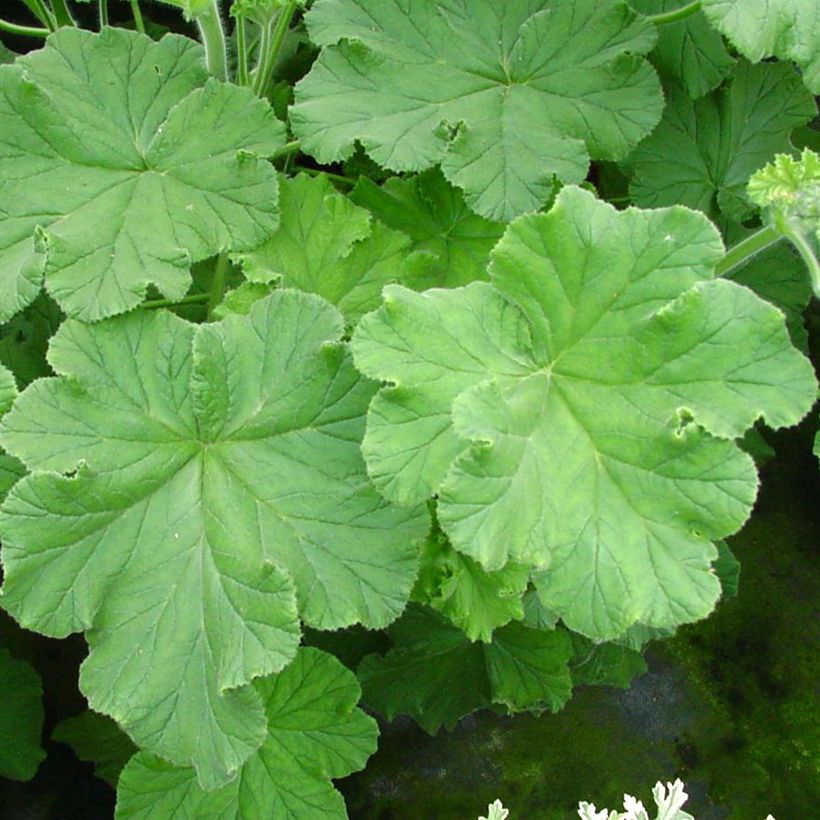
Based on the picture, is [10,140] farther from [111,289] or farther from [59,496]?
[59,496]

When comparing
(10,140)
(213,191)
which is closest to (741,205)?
(213,191)

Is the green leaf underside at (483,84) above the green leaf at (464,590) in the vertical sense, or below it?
above

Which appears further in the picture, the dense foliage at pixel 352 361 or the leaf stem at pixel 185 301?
the leaf stem at pixel 185 301

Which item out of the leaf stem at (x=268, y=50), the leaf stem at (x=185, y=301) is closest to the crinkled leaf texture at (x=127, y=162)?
the leaf stem at (x=185, y=301)

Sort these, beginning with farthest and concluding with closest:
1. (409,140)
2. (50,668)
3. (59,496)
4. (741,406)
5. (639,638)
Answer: (50,668) < (639,638) < (409,140) < (59,496) < (741,406)

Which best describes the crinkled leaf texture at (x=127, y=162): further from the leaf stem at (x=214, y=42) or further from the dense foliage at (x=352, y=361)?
the leaf stem at (x=214, y=42)

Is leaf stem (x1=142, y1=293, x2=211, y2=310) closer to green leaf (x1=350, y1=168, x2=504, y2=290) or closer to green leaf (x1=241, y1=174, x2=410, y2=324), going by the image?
green leaf (x1=241, y1=174, x2=410, y2=324)

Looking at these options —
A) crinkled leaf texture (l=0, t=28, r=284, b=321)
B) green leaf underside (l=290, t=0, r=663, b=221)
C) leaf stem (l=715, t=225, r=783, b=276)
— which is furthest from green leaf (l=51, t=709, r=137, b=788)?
leaf stem (l=715, t=225, r=783, b=276)

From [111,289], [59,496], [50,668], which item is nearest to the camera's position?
[59,496]
